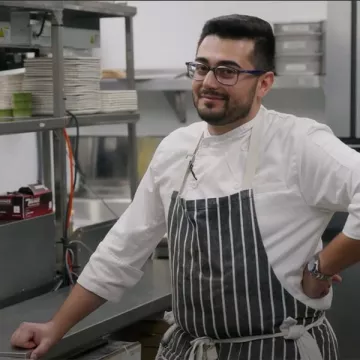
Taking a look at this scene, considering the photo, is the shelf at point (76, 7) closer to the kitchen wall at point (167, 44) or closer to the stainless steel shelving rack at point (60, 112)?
the stainless steel shelving rack at point (60, 112)

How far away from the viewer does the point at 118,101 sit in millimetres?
3164

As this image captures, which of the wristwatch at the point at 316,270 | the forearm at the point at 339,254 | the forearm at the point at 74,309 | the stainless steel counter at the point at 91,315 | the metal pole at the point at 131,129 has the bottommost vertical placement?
the stainless steel counter at the point at 91,315

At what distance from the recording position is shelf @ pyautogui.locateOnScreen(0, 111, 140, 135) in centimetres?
248

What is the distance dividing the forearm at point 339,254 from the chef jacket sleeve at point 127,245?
1.49 ft

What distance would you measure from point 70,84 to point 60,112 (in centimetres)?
18

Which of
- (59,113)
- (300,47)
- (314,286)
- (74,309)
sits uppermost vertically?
(300,47)

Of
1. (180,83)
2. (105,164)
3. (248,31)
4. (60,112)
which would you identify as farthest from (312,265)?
(105,164)

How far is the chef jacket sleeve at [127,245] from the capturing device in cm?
207

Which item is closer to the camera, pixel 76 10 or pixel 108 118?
pixel 76 10

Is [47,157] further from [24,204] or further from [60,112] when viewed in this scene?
[24,204]

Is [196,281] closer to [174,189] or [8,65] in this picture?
[174,189]

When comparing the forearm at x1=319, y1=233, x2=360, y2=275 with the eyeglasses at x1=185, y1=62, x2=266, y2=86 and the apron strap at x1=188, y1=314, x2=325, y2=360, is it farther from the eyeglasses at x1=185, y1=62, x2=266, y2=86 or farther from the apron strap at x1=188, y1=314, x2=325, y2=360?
the eyeglasses at x1=185, y1=62, x2=266, y2=86

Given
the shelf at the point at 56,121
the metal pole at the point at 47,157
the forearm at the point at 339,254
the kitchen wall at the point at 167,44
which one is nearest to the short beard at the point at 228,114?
the forearm at the point at 339,254

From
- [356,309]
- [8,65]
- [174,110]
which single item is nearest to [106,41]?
[174,110]
